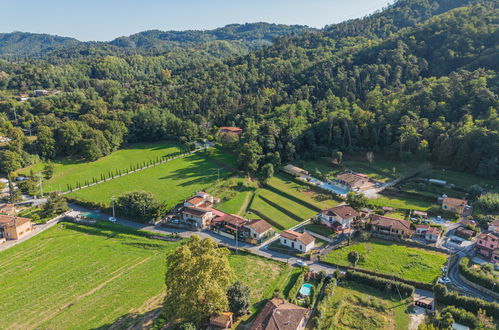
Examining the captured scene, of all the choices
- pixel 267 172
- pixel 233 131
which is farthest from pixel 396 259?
pixel 233 131

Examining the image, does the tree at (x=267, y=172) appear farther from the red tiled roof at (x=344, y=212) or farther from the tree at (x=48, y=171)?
the tree at (x=48, y=171)

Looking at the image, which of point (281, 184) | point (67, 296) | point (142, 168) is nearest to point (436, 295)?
point (281, 184)

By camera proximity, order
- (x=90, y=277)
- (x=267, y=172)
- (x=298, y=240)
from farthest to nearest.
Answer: (x=267, y=172) → (x=298, y=240) → (x=90, y=277)

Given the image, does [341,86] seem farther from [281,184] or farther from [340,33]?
[340,33]

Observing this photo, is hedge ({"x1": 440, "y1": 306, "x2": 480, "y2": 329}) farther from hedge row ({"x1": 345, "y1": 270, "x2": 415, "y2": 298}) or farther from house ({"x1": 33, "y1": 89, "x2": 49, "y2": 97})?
house ({"x1": 33, "y1": 89, "x2": 49, "y2": 97})

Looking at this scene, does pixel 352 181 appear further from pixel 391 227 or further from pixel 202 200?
pixel 202 200

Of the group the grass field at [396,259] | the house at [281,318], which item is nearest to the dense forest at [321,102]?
the grass field at [396,259]

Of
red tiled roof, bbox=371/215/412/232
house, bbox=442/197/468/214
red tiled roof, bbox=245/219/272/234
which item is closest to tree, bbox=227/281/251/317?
red tiled roof, bbox=245/219/272/234
